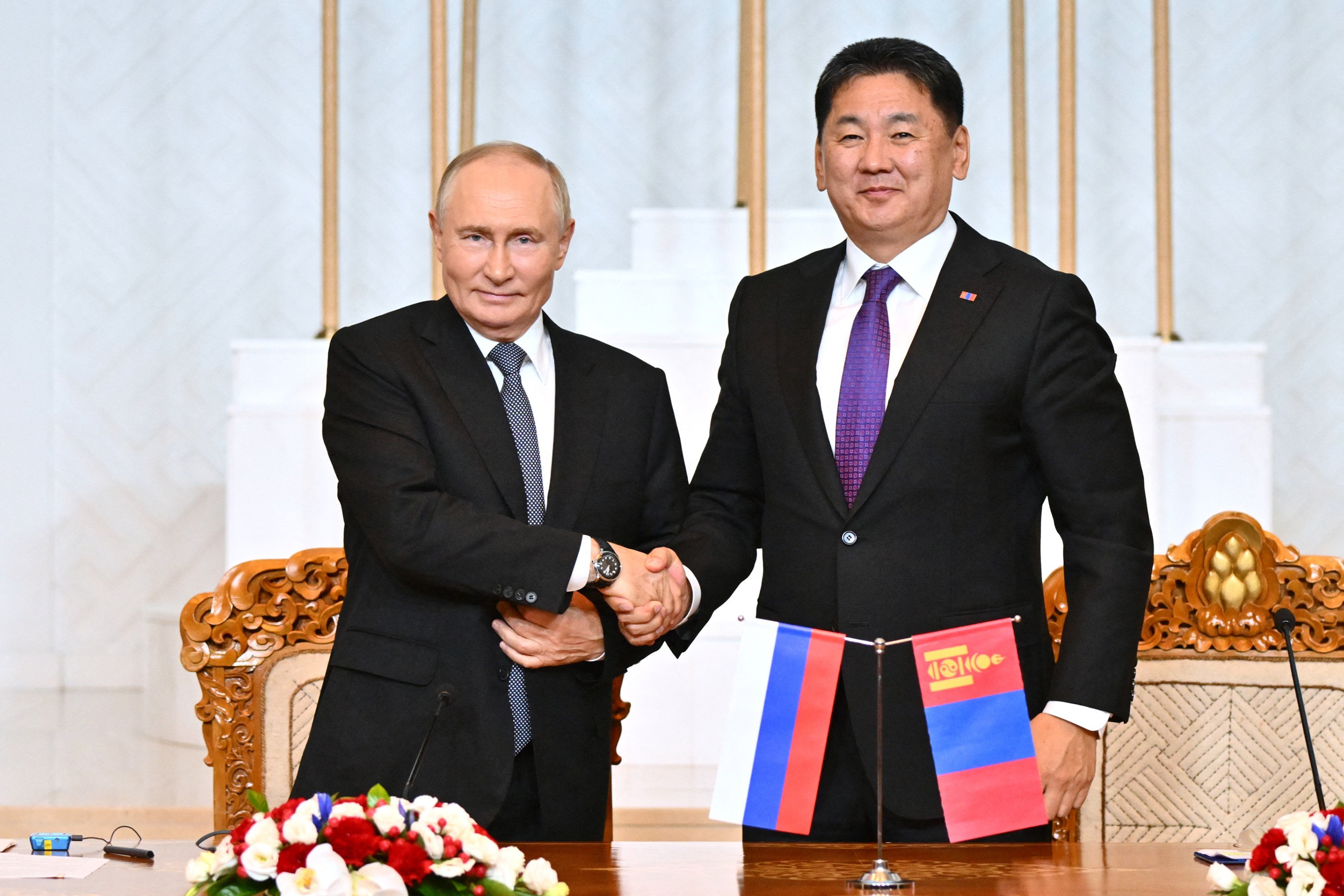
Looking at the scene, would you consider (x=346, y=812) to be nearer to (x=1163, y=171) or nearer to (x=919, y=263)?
(x=919, y=263)

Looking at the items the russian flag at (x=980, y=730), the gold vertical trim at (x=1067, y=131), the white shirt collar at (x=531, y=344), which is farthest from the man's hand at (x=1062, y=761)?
the gold vertical trim at (x=1067, y=131)

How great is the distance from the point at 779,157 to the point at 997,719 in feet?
14.1

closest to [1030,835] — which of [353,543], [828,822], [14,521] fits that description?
[828,822]

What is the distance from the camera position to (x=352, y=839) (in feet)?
4.18

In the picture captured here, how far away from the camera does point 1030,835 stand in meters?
1.96

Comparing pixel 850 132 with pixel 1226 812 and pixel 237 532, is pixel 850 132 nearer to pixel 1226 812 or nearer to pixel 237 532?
pixel 1226 812

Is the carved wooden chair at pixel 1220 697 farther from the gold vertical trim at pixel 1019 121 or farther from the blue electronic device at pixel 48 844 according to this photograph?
the gold vertical trim at pixel 1019 121

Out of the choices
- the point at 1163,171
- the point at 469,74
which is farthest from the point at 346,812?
the point at 1163,171

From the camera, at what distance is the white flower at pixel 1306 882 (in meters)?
1.30

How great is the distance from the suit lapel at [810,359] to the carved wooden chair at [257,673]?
1.70 ft

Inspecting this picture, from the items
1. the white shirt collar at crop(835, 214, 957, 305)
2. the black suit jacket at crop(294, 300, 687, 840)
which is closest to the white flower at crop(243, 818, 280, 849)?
the black suit jacket at crop(294, 300, 687, 840)

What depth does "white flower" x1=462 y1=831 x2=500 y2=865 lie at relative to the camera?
1.31 m

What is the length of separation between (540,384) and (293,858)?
105cm

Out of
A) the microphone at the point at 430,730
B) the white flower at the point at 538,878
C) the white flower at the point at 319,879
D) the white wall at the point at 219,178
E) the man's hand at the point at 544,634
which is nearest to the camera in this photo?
the white flower at the point at 319,879
